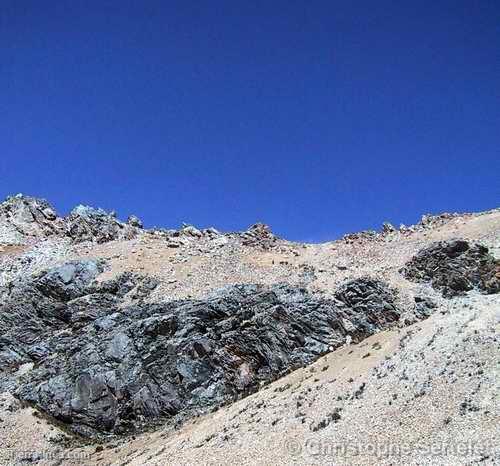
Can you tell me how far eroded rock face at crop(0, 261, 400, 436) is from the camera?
33844mm

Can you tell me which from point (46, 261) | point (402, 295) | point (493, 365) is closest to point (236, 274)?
point (402, 295)

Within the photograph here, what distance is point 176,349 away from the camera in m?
35.8

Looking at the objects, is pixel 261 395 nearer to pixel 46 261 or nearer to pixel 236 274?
pixel 236 274

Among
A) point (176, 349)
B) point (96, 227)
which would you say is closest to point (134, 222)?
point (96, 227)

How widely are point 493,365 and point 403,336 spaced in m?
7.34

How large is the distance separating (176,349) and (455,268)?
21946 millimetres

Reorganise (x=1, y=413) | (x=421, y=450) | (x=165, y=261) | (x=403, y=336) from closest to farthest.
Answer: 1. (x=421, y=450)
2. (x=403, y=336)
3. (x=1, y=413)
4. (x=165, y=261)

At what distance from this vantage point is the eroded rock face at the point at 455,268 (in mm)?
38156

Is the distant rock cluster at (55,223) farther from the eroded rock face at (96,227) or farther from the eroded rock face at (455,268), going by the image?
the eroded rock face at (455,268)

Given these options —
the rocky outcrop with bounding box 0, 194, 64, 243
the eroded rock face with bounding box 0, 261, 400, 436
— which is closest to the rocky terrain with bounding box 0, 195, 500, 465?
the eroded rock face with bounding box 0, 261, 400, 436

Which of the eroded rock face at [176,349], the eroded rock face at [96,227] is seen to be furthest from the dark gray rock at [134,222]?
the eroded rock face at [176,349]

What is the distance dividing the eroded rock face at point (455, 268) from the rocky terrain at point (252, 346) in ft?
0.40

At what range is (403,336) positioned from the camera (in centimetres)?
2967

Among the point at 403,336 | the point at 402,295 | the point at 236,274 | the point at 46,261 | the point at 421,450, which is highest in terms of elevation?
the point at 46,261
